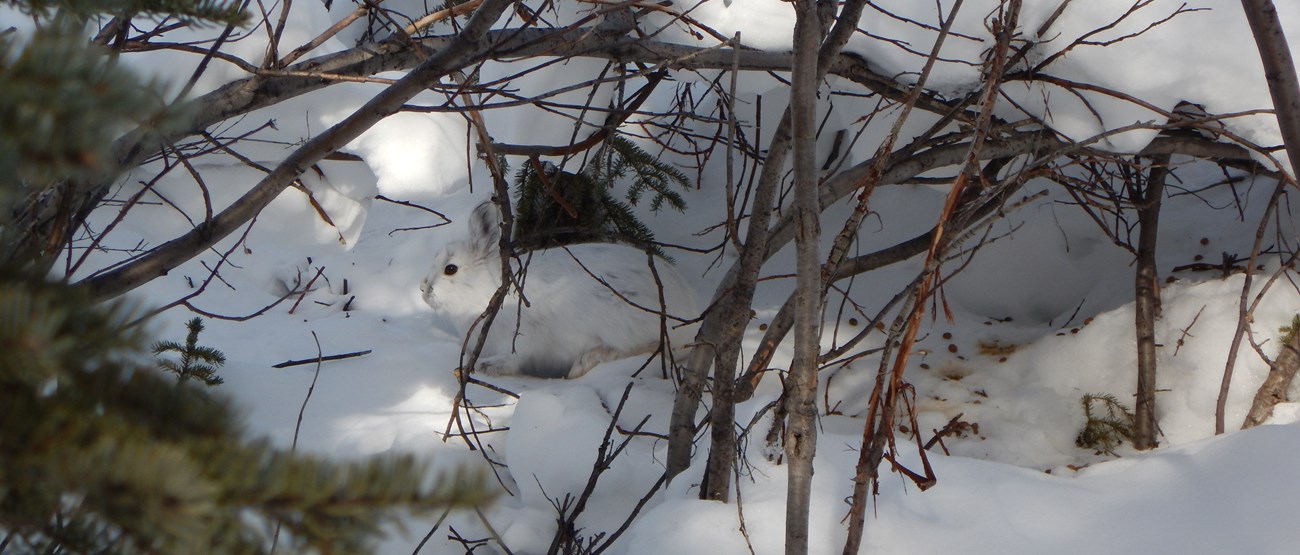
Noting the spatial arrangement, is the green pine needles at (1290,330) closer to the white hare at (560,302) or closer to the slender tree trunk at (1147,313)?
the slender tree trunk at (1147,313)

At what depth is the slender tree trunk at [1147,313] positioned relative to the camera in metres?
2.69

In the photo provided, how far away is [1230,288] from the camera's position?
2936mm

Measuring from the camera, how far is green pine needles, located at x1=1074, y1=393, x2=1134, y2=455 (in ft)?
9.03

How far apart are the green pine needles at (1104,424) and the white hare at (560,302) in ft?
5.08

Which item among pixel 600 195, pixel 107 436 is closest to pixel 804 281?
pixel 107 436

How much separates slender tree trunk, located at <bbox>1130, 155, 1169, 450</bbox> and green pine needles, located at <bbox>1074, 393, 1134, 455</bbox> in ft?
0.17

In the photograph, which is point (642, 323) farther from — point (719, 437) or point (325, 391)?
point (719, 437)

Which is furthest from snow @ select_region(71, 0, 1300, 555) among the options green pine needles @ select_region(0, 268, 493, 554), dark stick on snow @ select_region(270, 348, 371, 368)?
green pine needles @ select_region(0, 268, 493, 554)

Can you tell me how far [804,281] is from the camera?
1.50m

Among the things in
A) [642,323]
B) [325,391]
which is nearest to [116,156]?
[325,391]

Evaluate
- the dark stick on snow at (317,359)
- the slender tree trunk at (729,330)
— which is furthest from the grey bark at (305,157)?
the dark stick on snow at (317,359)

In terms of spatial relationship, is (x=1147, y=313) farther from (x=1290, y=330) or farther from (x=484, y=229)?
(x=484, y=229)

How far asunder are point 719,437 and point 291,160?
3.84 ft

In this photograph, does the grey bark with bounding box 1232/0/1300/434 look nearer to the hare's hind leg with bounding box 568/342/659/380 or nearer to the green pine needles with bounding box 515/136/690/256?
the green pine needles with bounding box 515/136/690/256
